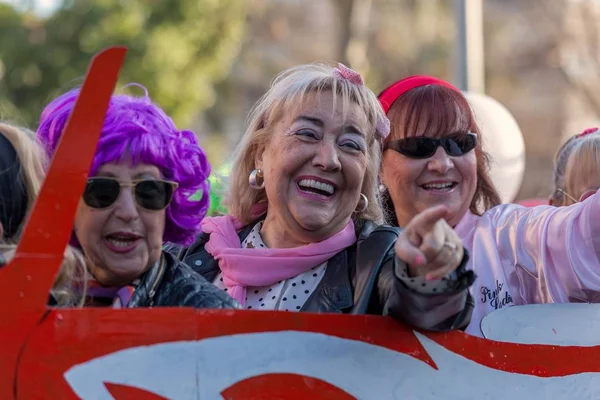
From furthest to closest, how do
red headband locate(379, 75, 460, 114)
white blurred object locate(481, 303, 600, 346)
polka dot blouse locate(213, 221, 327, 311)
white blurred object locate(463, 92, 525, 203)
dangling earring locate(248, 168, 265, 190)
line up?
white blurred object locate(463, 92, 525, 203) < red headband locate(379, 75, 460, 114) < dangling earring locate(248, 168, 265, 190) < polka dot blouse locate(213, 221, 327, 311) < white blurred object locate(481, 303, 600, 346)

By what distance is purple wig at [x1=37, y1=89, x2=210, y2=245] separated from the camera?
251 cm

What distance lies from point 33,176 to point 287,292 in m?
0.81

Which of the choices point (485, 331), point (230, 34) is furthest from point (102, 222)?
point (230, 34)

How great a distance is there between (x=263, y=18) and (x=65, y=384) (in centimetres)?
2900

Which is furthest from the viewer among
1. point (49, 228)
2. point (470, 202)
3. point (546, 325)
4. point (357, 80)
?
point (470, 202)

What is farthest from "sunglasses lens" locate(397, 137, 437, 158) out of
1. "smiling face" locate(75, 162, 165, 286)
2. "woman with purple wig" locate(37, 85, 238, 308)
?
"smiling face" locate(75, 162, 165, 286)

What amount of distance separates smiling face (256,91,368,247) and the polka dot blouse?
14 centimetres

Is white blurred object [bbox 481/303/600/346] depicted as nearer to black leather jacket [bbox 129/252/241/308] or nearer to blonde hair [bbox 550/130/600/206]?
black leather jacket [bbox 129/252/241/308]

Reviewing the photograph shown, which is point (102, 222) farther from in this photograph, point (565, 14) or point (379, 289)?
point (565, 14)

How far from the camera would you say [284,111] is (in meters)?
3.07

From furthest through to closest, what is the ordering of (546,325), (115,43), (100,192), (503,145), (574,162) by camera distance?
(115,43) → (503,145) → (574,162) → (546,325) → (100,192)

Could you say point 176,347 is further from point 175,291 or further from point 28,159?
point 28,159

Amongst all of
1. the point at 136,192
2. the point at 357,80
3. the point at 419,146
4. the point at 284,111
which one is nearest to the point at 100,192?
the point at 136,192

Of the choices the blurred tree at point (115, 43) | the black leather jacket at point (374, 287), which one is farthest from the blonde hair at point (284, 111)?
the blurred tree at point (115, 43)
